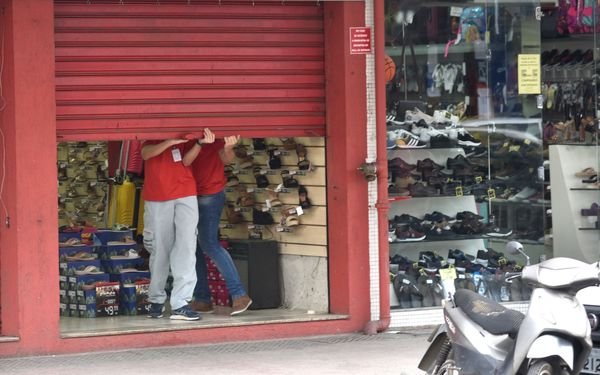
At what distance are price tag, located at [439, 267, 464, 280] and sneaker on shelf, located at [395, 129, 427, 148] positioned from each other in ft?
3.92

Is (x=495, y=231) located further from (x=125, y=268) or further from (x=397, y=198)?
(x=125, y=268)

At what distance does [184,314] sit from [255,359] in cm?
129

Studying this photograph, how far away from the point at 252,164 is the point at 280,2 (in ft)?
6.62

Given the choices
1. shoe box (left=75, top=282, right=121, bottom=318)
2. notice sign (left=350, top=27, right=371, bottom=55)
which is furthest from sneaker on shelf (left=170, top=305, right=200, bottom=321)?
notice sign (left=350, top=27, right=371, bottom=55)

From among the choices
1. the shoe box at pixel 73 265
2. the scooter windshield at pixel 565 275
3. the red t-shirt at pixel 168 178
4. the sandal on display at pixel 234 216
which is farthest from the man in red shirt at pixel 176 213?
the scooter windshield at pixel 565 275

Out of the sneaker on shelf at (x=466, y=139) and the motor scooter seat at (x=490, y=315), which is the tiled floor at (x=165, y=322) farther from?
the motor scooter seat at (x=490, y=315)

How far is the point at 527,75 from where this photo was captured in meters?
12.6

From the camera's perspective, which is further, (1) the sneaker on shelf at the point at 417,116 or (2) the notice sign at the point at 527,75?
(2) the notice sign at the point at 527,75

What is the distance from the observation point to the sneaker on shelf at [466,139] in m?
12.3

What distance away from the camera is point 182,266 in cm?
1128

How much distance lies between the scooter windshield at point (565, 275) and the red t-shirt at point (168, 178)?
174 inches

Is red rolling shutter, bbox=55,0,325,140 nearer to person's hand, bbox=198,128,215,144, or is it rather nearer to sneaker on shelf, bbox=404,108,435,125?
person's hand, bbox=198,128,215,144

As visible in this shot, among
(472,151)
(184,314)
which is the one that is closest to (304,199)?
(184,314)

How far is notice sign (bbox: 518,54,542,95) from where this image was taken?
12555 mm
